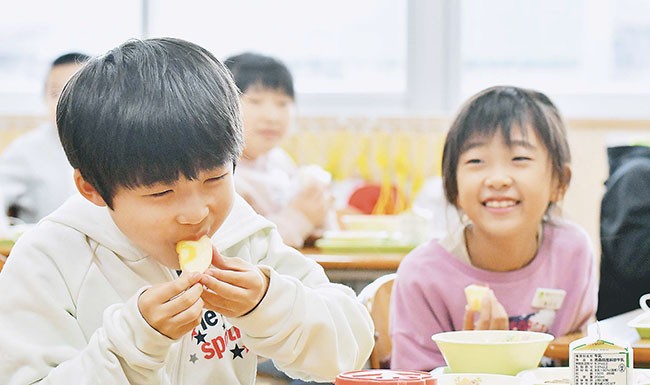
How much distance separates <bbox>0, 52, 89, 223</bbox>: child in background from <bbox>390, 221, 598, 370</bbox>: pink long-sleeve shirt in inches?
102

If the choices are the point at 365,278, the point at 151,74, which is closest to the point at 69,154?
the point at 151,74

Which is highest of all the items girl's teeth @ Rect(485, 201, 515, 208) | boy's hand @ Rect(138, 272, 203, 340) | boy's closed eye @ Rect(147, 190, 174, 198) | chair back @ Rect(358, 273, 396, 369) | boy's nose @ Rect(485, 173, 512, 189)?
boy's closed eye @ Rect(147, 190, 174, 198)

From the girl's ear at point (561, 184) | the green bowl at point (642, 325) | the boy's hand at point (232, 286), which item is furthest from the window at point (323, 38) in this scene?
the boy's hand at point (232, 286)

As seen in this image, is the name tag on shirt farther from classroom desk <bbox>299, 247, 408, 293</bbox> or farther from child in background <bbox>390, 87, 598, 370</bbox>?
classroom desk <bbox>299, 247, 408, 293</bbox>

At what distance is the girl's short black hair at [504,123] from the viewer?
216cm

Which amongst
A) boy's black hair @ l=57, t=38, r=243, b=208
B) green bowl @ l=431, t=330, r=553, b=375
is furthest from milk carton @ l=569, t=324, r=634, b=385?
boy's black hair @ l=57, t=38, r=243, b=208

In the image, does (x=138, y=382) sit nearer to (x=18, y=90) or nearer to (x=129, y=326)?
(x=129, y=326)

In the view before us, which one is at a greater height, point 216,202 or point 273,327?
point 216,202

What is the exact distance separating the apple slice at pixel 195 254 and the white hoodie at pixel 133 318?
0.23ft

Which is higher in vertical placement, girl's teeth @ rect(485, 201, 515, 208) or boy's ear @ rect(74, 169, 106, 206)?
boy's ear @ rect(74, 169, 106, 206)

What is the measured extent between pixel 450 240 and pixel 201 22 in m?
3.56

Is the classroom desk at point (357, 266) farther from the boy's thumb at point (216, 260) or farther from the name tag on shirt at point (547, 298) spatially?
the boy's thumb at point (216, 260)

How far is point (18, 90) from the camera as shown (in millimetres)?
5703

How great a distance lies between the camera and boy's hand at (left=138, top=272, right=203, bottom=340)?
3.95 feet
